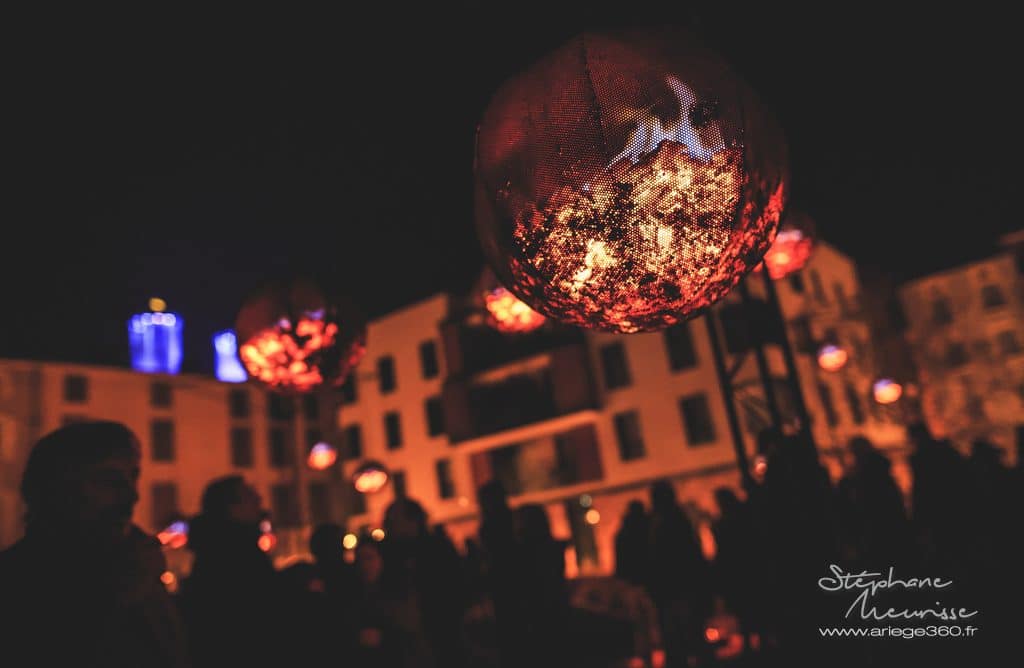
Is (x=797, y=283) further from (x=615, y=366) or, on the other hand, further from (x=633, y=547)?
(x=633, y=547)

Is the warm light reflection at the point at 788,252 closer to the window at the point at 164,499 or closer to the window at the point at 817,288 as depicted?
the window at the point at 817,288

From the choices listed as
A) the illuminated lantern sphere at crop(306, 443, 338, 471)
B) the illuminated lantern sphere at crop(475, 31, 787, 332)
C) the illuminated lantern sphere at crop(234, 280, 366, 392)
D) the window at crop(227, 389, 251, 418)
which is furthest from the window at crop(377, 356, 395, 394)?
the illuminated lantern sphere at crop(475, 31, 787, 332)

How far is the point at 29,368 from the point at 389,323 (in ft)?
50.1

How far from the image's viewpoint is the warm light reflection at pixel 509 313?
457 cm

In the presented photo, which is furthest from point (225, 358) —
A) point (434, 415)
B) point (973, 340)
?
point (973, 340)

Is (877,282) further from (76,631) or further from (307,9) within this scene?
(76,631)

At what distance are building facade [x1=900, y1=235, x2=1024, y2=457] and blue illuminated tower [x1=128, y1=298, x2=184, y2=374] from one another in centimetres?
3834

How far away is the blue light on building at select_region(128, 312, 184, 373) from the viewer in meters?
33.2

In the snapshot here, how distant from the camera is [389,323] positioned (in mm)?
32375

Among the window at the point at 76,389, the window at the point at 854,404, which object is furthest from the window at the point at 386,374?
the window at the point at 854,404

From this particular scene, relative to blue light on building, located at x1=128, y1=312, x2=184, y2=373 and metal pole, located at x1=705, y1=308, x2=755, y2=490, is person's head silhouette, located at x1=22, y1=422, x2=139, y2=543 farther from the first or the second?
blue light on building, located at x1=128, y1=312, x2=184, y2=373

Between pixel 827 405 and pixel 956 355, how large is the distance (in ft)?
61.1

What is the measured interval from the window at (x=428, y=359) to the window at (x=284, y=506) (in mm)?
12824

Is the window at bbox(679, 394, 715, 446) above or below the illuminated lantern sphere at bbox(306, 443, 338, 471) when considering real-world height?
above
